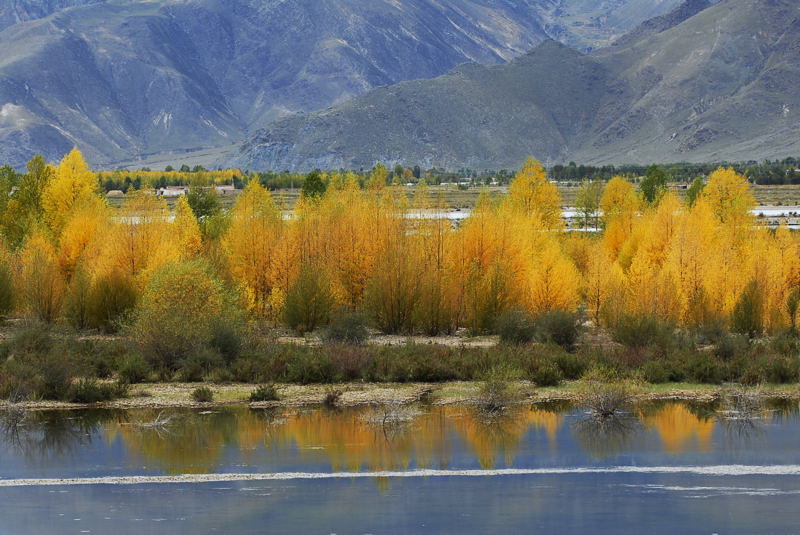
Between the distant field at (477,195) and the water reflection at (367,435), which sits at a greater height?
the distant field at (477,195)

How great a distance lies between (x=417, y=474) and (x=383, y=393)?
30.5 feet

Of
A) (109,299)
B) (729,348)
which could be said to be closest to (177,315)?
(109,299)

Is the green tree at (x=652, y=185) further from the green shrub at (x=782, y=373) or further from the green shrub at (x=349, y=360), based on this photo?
the green shrub at (x=349, y=360)

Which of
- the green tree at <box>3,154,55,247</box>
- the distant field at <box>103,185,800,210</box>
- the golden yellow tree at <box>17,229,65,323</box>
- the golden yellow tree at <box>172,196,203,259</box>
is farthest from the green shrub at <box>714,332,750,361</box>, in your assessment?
the distant field at <box>103,185,800,210</box>

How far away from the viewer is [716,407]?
31.8 meters

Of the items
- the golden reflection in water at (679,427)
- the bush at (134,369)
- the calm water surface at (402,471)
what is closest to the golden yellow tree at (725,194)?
the golden reflection in water at (679,427)

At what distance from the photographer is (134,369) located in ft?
115

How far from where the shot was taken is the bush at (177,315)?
3638cm

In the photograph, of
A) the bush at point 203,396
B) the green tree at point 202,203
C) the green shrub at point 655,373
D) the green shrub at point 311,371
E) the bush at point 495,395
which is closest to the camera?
the bush at point 495,395

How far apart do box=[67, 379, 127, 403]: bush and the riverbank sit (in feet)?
0.76

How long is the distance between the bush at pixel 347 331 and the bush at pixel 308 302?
3.32 metres

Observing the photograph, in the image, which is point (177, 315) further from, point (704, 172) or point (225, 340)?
point (704, 172)

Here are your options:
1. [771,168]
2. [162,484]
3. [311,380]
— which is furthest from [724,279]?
[771,168]

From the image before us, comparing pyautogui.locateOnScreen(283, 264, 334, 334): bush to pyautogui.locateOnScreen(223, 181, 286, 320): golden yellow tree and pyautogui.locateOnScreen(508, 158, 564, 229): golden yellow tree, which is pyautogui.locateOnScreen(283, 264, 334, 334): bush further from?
pyautogui.locateOnScreen(508, 158, 564, 229): golden yellow tree
